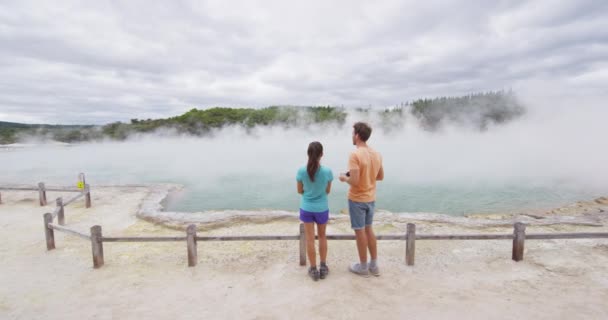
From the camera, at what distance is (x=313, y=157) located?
306 centimetres

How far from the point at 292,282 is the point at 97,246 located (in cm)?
257

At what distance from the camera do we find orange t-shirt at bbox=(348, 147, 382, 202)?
3115 mm

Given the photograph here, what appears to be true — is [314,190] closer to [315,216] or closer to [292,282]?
[315,216]

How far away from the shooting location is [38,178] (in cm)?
1366

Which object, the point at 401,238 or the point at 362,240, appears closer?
the point at 362,240

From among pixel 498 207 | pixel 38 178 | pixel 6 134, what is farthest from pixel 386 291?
pixel 6 134

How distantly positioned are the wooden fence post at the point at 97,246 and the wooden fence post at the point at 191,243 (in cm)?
114

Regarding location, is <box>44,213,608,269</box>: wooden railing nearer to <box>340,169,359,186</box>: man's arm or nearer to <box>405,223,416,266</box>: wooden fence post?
<box>405,223,416,266</box>: wooden fence post

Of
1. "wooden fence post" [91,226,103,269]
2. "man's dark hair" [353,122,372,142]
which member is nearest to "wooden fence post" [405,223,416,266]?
"man's dark hair" [353,122,372,142]

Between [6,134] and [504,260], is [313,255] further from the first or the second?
[6,134]

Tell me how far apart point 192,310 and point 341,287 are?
1477 millimetres

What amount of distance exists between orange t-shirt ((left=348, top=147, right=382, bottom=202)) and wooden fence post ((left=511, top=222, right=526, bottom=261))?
6.75 ft

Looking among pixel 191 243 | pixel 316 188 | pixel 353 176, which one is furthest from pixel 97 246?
pixel 353 176

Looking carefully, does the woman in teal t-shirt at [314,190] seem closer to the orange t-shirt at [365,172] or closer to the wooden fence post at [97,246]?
the orange t-shirt at [365,172]
